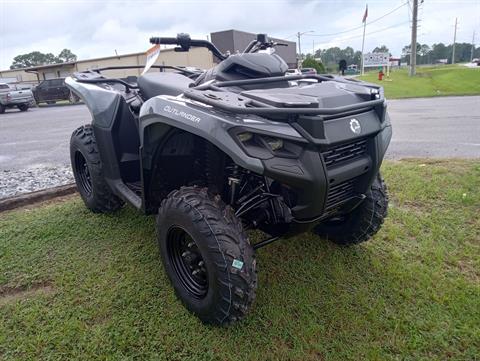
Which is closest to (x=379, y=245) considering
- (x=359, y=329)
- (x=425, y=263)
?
(x=425, y=263)

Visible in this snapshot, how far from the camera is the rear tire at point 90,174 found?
3.22 meters

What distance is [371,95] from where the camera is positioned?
6.95ft

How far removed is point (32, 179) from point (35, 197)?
2.83ft

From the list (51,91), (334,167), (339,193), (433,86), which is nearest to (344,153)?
(334,167)

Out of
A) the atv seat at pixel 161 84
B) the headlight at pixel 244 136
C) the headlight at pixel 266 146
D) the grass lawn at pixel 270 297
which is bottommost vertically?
the grass lawn at pixel 270 297

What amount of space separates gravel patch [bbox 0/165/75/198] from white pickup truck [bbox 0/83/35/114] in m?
14.4

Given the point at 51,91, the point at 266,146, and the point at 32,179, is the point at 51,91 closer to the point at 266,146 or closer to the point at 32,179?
the point at 32,179

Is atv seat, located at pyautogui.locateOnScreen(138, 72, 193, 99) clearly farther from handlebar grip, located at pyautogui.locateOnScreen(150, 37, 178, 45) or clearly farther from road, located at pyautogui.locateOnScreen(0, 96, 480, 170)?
road, located at pyautogui.locateOnScreen(0, 96, 480, 170)

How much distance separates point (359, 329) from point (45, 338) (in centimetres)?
175

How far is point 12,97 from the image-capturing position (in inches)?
695

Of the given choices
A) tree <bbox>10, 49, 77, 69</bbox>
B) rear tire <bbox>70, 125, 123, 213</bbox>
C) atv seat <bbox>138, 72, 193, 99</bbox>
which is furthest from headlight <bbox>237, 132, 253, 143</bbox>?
tree <bbox>10, 49, 77, 69</bbox>

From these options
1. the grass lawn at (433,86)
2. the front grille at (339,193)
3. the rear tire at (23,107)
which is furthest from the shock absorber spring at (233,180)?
the rear tire at (23,107)

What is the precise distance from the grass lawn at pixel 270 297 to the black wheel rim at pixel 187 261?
A: 169 mm

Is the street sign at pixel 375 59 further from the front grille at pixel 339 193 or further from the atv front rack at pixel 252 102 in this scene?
the front grille at pixel 339 193
